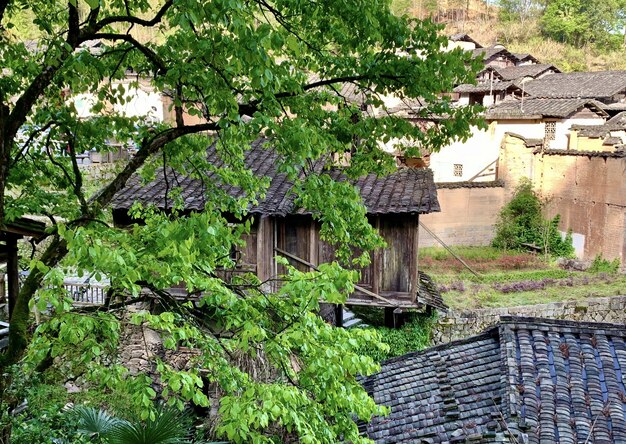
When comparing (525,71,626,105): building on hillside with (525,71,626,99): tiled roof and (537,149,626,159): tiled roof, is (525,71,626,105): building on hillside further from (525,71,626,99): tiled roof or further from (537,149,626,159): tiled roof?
(537,149,626,159): tiled roof

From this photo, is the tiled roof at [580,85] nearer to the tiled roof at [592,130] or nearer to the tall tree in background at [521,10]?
the tiled roof at [592,130]

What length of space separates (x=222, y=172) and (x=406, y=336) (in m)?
9.06

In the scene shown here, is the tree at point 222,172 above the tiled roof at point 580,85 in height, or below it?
below

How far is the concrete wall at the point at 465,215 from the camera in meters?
25.5

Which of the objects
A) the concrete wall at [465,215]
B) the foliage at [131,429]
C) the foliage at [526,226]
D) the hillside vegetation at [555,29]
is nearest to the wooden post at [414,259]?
the foliage at [131,429]

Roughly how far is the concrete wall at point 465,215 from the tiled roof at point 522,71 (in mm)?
15746

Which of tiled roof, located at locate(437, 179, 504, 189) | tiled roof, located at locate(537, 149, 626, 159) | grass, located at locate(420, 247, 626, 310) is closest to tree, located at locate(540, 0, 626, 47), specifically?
tiled roof, located at locate(537, 149, 626, 159)

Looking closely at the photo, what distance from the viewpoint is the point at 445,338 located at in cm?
1812

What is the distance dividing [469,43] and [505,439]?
4704 cm

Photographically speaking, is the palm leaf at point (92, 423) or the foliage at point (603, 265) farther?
the foliage at point (603, 265)

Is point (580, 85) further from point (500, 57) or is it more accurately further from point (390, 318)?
point (390, 318)

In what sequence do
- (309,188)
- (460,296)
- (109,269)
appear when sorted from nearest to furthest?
(109,269) < (309,188) < (460,296)

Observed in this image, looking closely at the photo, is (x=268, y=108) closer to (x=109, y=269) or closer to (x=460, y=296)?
(x=109, y=269)

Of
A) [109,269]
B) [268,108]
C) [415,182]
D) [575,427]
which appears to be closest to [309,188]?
[268,108]
